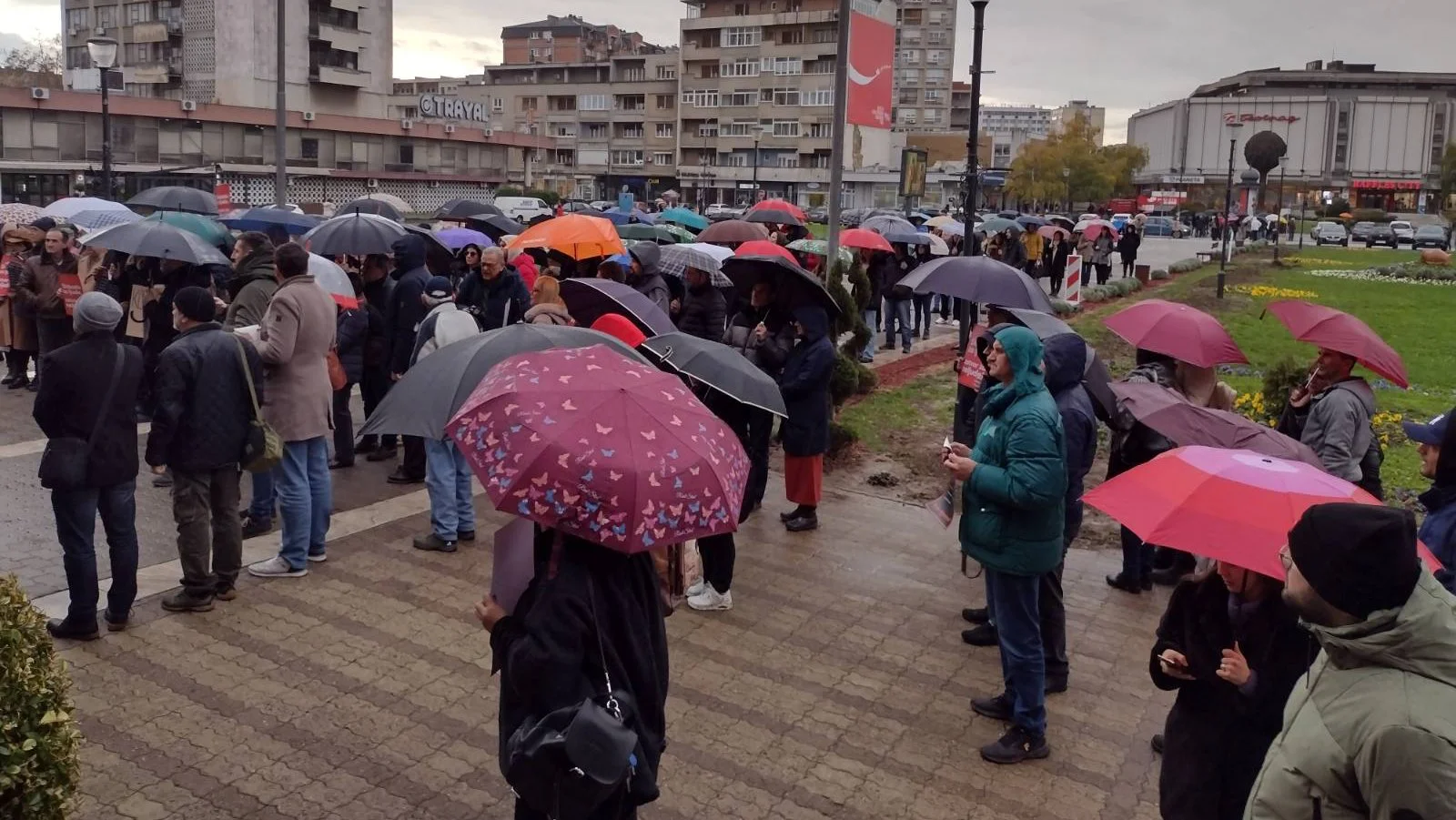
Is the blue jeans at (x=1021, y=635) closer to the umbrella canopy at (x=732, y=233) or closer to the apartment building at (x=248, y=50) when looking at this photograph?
the umbrella canopy at (x=732, y=233)

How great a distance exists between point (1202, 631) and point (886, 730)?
2.28m

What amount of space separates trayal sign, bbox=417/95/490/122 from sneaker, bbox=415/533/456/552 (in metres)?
67.5

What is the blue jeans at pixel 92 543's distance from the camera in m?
6.08

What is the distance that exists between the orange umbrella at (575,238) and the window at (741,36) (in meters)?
84.2

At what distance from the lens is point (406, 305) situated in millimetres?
9672

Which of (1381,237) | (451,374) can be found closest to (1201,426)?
(451,374)

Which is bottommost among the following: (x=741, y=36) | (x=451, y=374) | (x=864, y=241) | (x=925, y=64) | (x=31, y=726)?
(x=31, y=726)

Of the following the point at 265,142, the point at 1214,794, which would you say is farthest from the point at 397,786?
the point at 265,142

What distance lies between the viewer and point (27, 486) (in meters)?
9.03

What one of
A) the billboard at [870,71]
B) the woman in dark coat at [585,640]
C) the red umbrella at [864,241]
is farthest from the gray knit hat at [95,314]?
the red umbrella at [864,241]

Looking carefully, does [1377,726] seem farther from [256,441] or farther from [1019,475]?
[256,441]

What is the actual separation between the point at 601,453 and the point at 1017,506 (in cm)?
267

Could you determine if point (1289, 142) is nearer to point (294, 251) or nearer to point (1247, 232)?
point (1247, 232)

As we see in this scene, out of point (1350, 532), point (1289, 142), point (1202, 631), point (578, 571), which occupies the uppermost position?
point (1289, 142)
